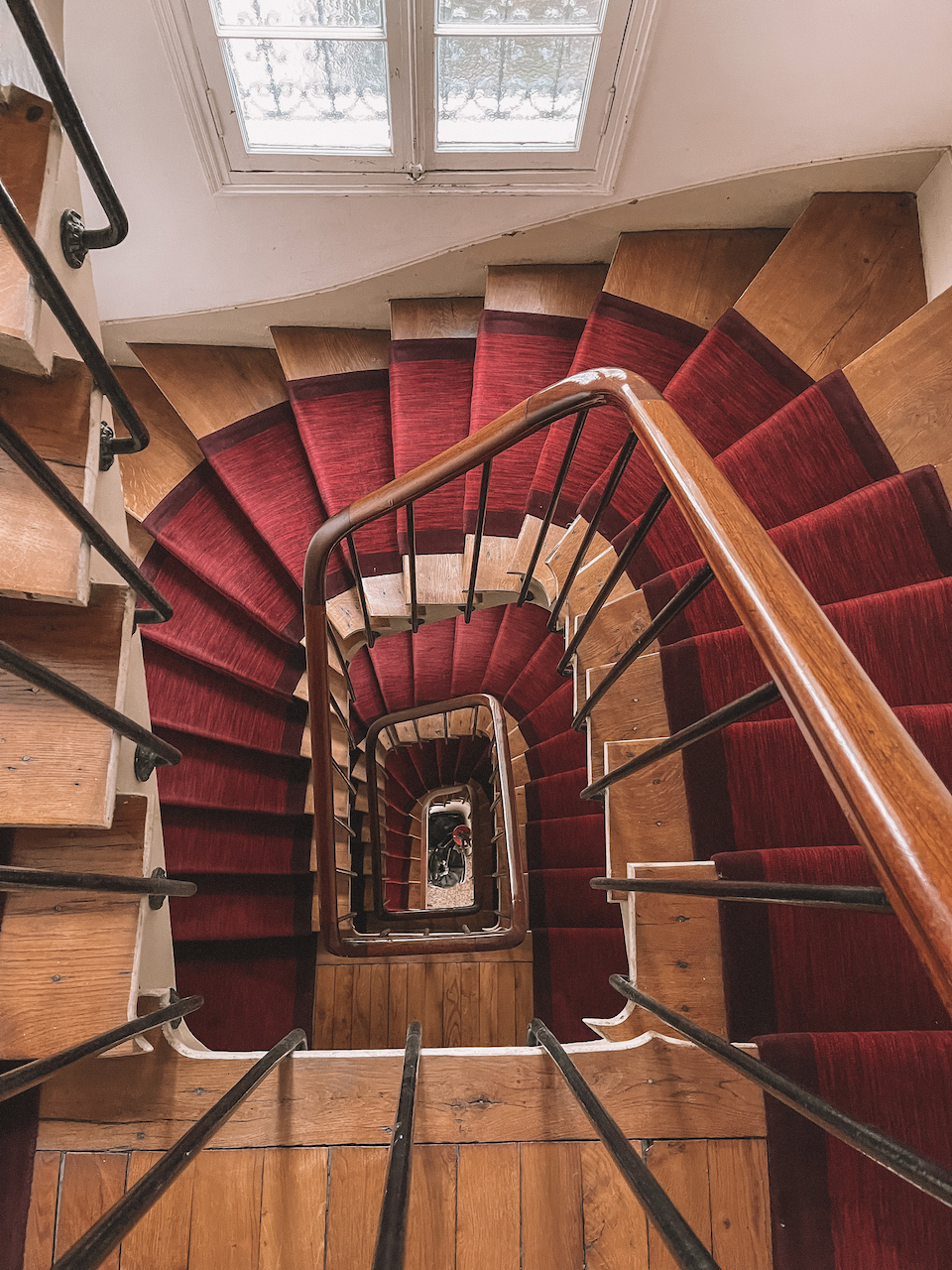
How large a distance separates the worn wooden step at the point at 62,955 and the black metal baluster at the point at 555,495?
103 centimetres

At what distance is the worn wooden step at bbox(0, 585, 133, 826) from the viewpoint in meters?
1.16

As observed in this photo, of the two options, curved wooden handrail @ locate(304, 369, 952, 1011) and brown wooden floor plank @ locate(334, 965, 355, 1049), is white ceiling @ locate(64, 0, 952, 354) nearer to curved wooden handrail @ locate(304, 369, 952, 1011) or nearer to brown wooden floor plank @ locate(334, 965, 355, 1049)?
curved wooden handrail @ locate(304, 369, 952, 1011)

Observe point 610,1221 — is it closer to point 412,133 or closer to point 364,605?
point 364,605

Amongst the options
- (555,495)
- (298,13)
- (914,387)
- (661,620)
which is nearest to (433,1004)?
(555,495)

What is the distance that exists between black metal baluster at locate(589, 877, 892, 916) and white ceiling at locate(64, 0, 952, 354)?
7.72 ft

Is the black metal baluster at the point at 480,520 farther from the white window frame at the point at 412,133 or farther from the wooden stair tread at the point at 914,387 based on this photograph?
the white window frame at the point at 412,133

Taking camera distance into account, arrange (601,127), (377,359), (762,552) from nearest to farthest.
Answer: (762,552)
(601,127)
(377,359)

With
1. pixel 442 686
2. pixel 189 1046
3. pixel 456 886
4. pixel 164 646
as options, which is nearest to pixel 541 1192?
pixel 189 1046

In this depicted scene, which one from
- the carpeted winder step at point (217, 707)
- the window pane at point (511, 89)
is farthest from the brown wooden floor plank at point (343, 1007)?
the window pane at point (511, 89)

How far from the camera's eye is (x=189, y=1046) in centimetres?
135

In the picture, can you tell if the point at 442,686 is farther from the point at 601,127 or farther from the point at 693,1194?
the point at 693,1194

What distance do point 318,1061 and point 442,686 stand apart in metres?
3.65

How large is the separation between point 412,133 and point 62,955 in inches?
95.0

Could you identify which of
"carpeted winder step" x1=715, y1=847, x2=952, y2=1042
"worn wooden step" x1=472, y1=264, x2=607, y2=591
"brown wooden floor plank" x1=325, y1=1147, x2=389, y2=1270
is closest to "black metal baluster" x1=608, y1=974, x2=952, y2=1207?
"carpeted winder step" x1=715, y1=847, x2=952, y2=1042
